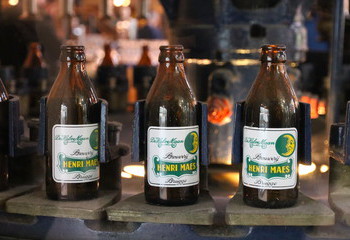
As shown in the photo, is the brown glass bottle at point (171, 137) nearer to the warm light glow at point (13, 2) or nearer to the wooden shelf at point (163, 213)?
the wooden shelf at point (163, 213)

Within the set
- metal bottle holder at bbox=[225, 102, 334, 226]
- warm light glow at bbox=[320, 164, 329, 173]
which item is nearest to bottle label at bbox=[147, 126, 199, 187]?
metal bottle holder at bbox=[225, 102, 334, 226]

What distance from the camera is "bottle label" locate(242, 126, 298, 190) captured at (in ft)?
4.45

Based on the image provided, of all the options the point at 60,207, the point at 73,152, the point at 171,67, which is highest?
the point at 171,67

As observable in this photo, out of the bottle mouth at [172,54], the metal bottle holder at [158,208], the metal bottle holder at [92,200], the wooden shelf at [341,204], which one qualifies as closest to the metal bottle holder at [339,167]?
the wooden shelf at [341,204]

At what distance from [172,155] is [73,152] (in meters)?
0.25

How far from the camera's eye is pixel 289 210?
4.44 feet

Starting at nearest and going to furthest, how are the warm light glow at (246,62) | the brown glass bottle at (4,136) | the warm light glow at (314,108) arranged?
the brown glass bottle at (4,136), the warm light glow at (246,62), the warm light glow at (314,108)

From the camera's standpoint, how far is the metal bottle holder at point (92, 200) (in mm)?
1411

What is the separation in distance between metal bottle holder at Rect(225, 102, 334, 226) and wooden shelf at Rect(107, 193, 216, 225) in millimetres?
52

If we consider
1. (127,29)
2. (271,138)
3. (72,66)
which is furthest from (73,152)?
(127,29)

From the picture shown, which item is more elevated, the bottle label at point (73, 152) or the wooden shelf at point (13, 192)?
the bottle label at point (73, 152)

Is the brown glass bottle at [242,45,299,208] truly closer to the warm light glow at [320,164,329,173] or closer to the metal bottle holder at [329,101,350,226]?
the metal bottle holder at [329,101,350,226]

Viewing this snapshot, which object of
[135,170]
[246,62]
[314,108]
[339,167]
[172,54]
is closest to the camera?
[172,54]

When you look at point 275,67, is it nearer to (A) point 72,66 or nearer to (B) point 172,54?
(B) point 172,54
